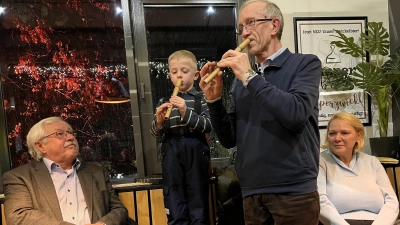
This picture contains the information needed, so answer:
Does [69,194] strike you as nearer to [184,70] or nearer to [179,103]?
[179,103]

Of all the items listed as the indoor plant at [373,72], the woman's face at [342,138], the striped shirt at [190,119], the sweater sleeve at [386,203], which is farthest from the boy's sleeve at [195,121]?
the indoor plant at [373,72]

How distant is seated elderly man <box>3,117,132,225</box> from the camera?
1886mm

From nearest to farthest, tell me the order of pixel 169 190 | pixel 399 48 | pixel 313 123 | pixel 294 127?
pixel 294 127, pixel 313 123, pixel 169 190, pixel 399 48

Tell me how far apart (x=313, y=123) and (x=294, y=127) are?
175mm

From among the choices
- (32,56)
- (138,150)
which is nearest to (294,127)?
(138,150)

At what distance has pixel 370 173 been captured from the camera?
209 cm

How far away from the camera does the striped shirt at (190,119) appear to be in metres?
1.96

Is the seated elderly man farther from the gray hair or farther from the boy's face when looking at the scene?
the boy's face

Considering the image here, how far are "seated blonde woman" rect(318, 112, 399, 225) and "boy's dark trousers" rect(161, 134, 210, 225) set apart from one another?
645mm

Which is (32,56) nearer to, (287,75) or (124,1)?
(124,1)

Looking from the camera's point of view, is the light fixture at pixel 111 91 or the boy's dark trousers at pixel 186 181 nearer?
the boy's dark trousers at pixel 186 181

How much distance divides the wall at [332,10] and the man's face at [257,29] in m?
1.35

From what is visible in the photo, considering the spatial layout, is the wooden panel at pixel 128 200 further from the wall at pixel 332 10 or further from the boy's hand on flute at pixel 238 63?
the wall at pixel 332 10

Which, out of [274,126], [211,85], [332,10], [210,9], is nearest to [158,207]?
[211,85]
